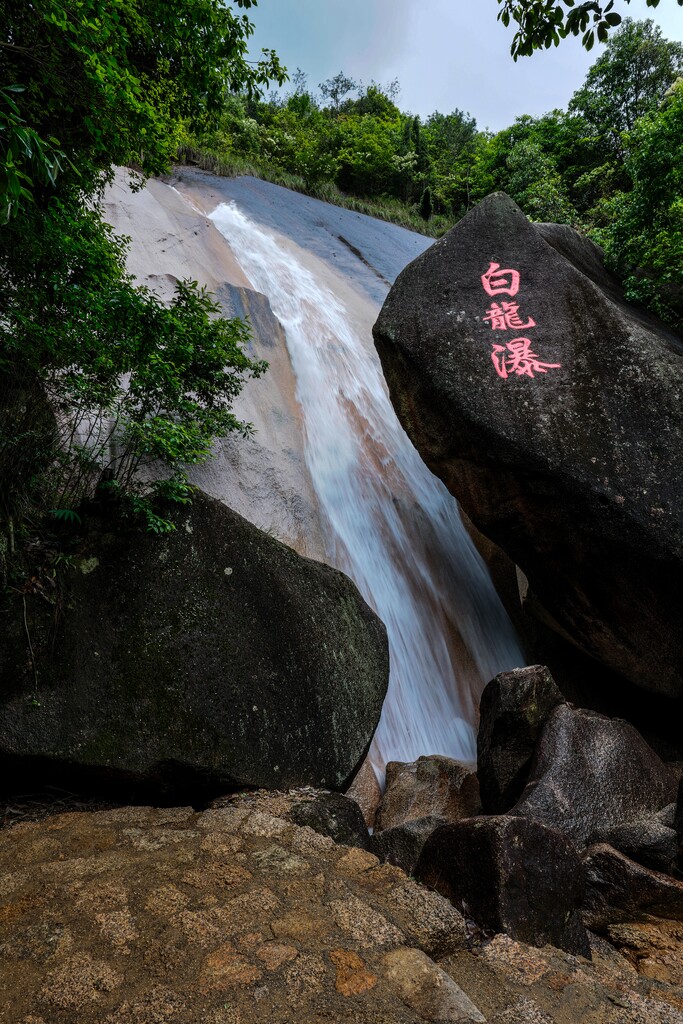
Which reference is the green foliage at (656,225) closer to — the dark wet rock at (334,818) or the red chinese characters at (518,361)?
the red chinese characters at (518,361)

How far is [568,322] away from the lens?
246 inches

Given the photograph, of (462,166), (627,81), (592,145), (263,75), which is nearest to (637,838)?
(263,75)

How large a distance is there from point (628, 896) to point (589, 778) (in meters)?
1.19

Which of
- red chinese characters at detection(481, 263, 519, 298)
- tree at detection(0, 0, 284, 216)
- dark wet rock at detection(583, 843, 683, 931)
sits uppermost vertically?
tree at detection(0, 0, 284, 216)

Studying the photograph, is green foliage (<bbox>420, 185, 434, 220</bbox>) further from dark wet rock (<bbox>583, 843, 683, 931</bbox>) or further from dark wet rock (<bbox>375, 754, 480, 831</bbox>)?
dark wet rock (<bbox>583, 843, 683, 931</bbox>)

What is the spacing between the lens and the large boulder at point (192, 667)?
366cm

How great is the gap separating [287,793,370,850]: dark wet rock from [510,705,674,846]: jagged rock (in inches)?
51.5

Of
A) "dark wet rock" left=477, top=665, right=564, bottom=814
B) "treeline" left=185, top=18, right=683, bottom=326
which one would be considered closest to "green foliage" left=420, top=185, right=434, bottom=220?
"treeline" left=185, top=18, right=683, bottom=326

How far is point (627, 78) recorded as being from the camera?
20.2 meters

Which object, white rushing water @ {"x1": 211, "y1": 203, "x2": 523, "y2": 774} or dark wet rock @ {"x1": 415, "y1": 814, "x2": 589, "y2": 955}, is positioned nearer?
dark wet rock @ {"x1": 415, "y1": 814, "x2": 589, "y2": 955}

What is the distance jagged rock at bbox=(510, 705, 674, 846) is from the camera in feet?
14.4

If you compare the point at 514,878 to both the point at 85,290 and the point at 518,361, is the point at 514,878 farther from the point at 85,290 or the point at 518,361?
the point at 85,290

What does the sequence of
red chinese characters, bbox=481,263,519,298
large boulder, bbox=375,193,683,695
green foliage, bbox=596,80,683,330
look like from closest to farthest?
1. large boulder, bbox=375,193,683,695
2. red chinese characters, bbox=481,263,519,298
3. green foliage, bbox=596,80,683,330

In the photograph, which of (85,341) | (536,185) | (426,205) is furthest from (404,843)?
(426,205)
